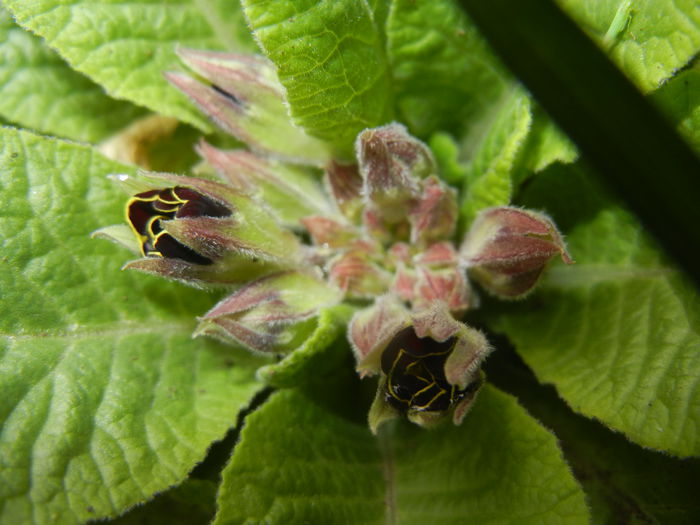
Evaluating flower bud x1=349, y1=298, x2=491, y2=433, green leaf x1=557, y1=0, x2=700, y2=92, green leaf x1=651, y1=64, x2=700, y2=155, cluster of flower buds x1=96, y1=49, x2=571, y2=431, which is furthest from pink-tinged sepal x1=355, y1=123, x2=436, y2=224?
green leaf x1=651, y1=64, x2=700, y2=155

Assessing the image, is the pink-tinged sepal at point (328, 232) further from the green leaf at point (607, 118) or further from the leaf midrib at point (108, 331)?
the green leaf at point (607, 118)

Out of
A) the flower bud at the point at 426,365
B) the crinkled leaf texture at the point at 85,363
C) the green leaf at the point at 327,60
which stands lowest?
the crinkled leaf texture at the point at 85,363

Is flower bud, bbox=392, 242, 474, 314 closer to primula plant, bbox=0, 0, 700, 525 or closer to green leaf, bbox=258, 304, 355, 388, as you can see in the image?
primula plant, bbox=0, 0, 700, 525

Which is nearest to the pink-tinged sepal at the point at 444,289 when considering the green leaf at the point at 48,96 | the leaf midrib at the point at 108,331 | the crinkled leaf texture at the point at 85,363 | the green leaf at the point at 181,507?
the crinkled leaf texture at the point at 85,363

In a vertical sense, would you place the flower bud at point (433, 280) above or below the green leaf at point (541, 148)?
below

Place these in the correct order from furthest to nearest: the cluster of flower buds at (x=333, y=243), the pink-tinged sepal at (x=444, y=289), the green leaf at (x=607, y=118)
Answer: the pink-tinged sepal at (x=444, y=289)
the cluster of flower buds at (x=333, y=243)
the green leaf at (x=607, y=118)

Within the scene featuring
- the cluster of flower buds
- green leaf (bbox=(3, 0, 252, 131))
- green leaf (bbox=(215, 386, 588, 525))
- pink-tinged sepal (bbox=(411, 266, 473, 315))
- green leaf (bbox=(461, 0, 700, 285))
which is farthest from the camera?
green leaf (bbox=(3, 0, 252, 131))

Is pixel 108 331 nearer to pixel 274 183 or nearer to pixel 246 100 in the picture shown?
pixel 274 183
